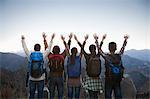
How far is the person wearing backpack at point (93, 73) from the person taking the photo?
8.26 meters

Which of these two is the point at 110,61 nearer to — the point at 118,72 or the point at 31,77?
the point at 118,72

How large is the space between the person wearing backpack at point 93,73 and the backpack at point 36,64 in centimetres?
114

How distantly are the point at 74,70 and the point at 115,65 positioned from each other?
1053mm

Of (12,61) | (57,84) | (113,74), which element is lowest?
(57,84)

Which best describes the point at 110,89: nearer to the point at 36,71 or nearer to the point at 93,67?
the point at 93,67

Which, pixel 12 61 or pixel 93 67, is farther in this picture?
pixel 12 61

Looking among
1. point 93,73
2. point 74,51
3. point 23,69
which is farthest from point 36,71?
point 23,69

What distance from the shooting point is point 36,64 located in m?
8.27

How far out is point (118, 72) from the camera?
8156 mm

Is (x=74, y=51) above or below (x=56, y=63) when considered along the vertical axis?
above

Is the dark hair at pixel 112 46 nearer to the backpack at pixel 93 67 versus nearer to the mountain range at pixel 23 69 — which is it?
the backpack at pixel 93 67

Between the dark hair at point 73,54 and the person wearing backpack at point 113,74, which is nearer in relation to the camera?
the person wearing backpack at point 113,74

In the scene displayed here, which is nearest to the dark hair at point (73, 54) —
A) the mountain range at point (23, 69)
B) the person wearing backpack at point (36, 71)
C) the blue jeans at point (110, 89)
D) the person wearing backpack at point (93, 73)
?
the person wearing backpack at point (93, 73)

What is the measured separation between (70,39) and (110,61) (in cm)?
130
